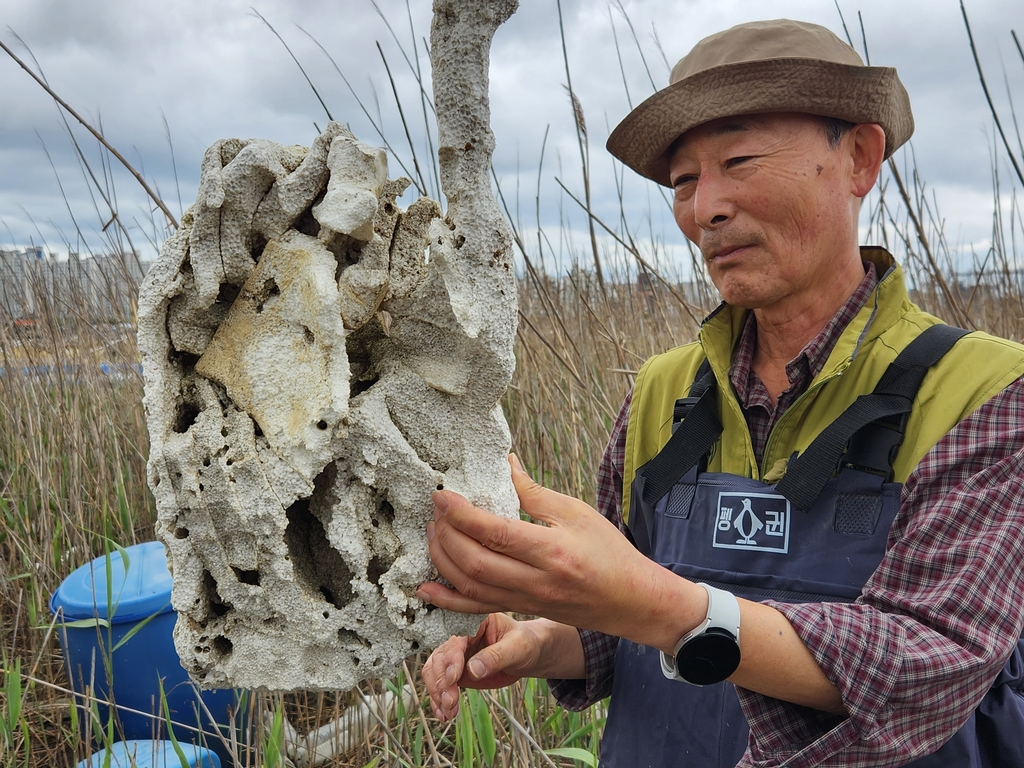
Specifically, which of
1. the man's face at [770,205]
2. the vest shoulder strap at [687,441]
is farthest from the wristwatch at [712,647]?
the man's face at [770,205]

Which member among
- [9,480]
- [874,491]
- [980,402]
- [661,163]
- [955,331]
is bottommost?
[9,480]

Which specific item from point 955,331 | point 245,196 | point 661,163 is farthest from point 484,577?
point 661,163

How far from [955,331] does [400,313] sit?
0.96 m

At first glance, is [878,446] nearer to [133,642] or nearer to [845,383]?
[845,383]

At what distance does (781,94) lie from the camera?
1.42 metres

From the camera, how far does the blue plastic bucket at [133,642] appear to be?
2428 mm

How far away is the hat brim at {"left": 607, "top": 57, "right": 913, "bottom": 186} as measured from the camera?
142 cm

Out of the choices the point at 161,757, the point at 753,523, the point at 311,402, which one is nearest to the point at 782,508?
the point at 753,523

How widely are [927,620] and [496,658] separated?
0.73 metres

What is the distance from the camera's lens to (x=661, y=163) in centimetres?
182

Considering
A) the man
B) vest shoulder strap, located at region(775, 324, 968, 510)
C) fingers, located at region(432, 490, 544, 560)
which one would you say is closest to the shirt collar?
the man

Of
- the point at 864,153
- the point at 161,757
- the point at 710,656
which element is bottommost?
the point at 161,757

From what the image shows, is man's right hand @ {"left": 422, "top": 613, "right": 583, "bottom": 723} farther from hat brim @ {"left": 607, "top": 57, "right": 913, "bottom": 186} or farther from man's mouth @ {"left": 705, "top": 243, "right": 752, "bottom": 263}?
hat brim @ {"left": 607, "top": 57, "right": 913, "bottom": 186}

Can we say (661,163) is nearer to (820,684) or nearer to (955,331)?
(955,331)
